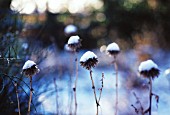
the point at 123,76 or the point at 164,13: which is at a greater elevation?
the point at 164,13

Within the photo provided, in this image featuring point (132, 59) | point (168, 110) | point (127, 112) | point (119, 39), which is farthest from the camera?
point (119, 39)

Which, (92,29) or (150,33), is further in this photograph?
(92,29)

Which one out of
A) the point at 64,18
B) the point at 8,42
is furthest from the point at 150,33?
the point at 8,42

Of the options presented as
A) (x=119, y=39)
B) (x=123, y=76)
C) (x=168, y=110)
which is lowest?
(x=168, y=110)

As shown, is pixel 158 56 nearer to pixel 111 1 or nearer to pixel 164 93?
pixel 111 1

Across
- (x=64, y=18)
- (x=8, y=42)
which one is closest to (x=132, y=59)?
(x=64, y=18)

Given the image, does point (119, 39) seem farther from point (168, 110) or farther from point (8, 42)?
point (8, 42)

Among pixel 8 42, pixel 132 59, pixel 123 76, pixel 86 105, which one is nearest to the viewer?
pixel 8 42

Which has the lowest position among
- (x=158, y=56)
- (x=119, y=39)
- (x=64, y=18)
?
(x=158, y=56)

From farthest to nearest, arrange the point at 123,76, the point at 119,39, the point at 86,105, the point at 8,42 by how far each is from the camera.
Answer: the point at 119,39 < the point at 123,76 < the point at 86,105 < the point at 8,42
